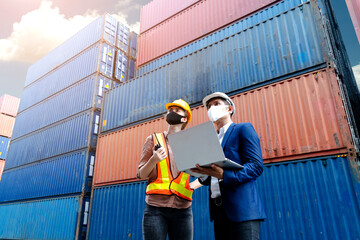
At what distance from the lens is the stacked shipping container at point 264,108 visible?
220 inches

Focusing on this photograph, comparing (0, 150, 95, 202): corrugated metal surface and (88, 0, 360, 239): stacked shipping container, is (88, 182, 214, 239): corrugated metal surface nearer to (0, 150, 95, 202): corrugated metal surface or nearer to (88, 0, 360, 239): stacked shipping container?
(88, 0, 360, 239): stacked shipping container

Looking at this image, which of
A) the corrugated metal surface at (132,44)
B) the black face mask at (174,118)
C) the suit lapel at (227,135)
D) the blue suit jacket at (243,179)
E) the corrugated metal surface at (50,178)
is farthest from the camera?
the corrugated metal surface at (132,44)

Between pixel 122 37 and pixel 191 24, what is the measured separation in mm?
6864

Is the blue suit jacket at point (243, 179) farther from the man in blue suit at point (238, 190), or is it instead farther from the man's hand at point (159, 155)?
the man's hand at point (159, 155)

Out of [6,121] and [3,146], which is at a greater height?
[6,121]

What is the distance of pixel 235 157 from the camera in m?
1.99

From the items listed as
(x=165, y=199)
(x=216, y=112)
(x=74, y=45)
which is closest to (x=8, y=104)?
(x=74, y=45)

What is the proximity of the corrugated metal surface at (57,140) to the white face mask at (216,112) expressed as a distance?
36.9ft

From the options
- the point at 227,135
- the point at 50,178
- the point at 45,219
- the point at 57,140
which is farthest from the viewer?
the point at 57,140

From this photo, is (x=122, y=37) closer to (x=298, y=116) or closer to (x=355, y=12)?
(x=355, y=12)

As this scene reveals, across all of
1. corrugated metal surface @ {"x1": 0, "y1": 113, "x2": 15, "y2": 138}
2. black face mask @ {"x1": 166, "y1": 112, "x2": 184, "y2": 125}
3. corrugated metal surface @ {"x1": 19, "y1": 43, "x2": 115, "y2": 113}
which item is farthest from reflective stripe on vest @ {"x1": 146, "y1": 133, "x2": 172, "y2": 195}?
corrugated metal surface @ {"x1": 0, "y1": 113, "x2": 15, "y2": 138}

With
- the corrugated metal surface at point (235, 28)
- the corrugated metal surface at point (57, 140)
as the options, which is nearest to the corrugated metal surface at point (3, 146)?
the corrugated metal surface at point (57, 140)

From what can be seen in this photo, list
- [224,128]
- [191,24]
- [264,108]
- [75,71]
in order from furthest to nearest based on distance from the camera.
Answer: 1. [75,71]
2. [191,24]
3. [264,108]
4. [224,128]

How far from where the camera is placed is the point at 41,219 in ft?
41.6
